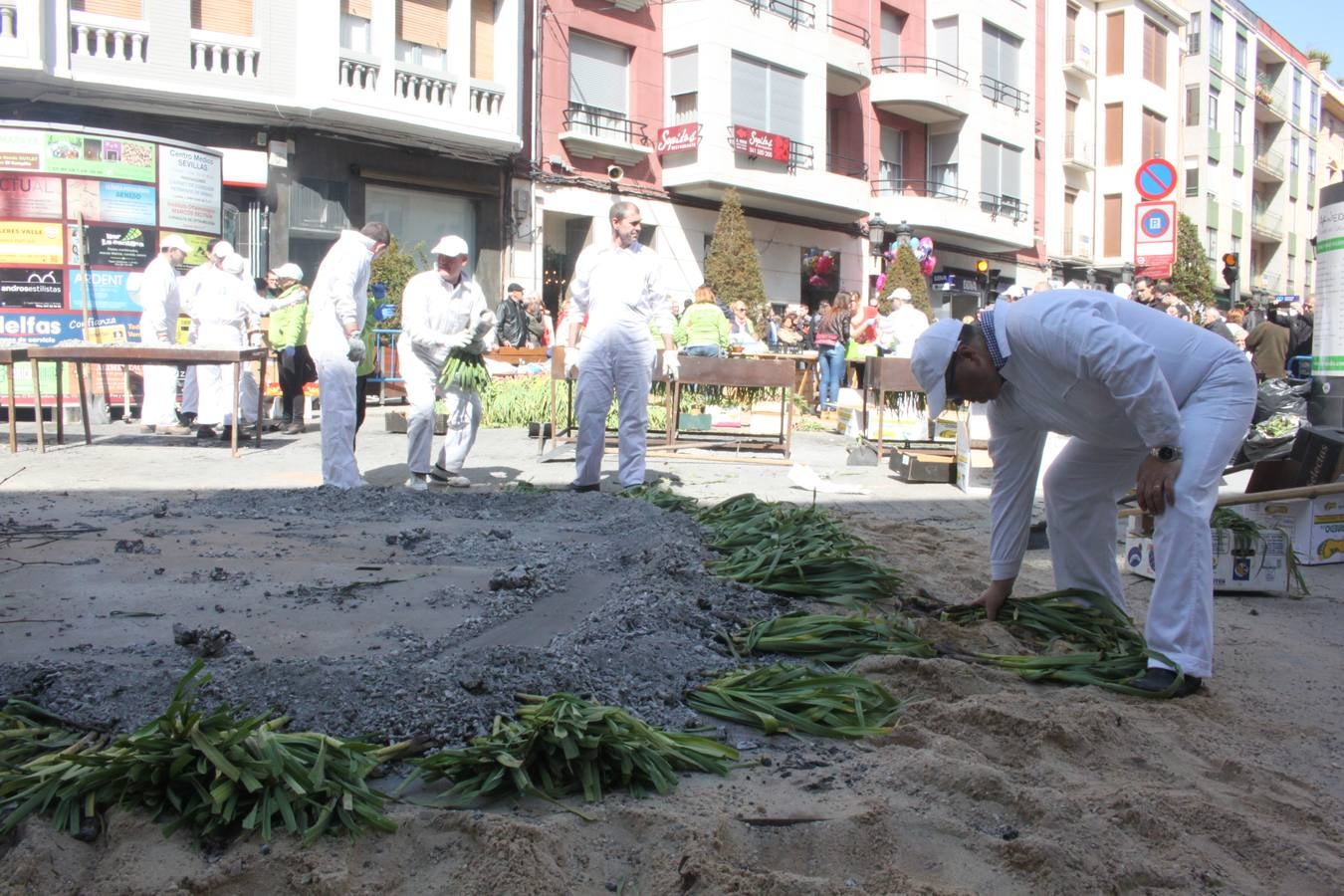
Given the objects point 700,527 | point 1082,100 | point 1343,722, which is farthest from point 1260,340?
point 1082,100

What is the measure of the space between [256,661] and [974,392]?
243cm

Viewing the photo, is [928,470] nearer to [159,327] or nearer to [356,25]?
[159,327]

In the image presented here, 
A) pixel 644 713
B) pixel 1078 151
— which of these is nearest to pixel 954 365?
pixel 644 713

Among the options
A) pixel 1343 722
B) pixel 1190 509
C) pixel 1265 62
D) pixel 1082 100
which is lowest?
pixel 1343 722

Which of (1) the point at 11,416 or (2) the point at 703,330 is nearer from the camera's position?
(1) the point at 11,416

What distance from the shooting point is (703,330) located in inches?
570

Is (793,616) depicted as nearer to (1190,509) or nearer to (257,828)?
(1190,509)

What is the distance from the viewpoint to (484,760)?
275 centimetres

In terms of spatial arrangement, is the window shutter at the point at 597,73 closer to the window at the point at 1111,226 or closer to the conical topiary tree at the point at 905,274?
the conical topiary tree at the point at 905,274

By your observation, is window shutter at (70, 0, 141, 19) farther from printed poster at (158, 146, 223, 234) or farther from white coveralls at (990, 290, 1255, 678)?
white coveralls at (990, 290, 1255, 678)

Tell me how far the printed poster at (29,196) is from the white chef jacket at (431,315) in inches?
291

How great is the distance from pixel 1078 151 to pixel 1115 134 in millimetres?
2995

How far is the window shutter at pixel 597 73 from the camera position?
2352 cm

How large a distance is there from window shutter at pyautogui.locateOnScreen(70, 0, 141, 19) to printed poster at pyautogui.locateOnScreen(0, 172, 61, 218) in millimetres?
5128
